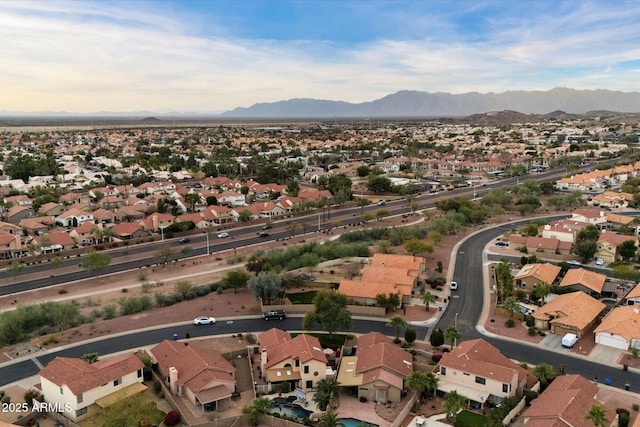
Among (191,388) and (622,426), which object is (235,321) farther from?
(622,426)

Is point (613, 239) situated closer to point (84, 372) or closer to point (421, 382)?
point (421, 382)

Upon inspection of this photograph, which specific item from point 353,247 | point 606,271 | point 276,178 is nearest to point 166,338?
point 353,247

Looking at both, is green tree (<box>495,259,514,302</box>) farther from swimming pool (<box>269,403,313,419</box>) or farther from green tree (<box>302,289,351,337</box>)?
swimming pool (<box>269,403,313,419</box>)

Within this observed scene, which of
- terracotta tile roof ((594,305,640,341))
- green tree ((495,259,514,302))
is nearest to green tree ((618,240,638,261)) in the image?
terracotta tile roof ((594,305,640,341))

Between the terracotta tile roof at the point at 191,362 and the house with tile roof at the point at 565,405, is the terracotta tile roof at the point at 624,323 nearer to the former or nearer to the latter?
the house with tile roof at the point at 565,405


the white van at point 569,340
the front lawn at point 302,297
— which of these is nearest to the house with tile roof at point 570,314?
the white van at point 569,340
